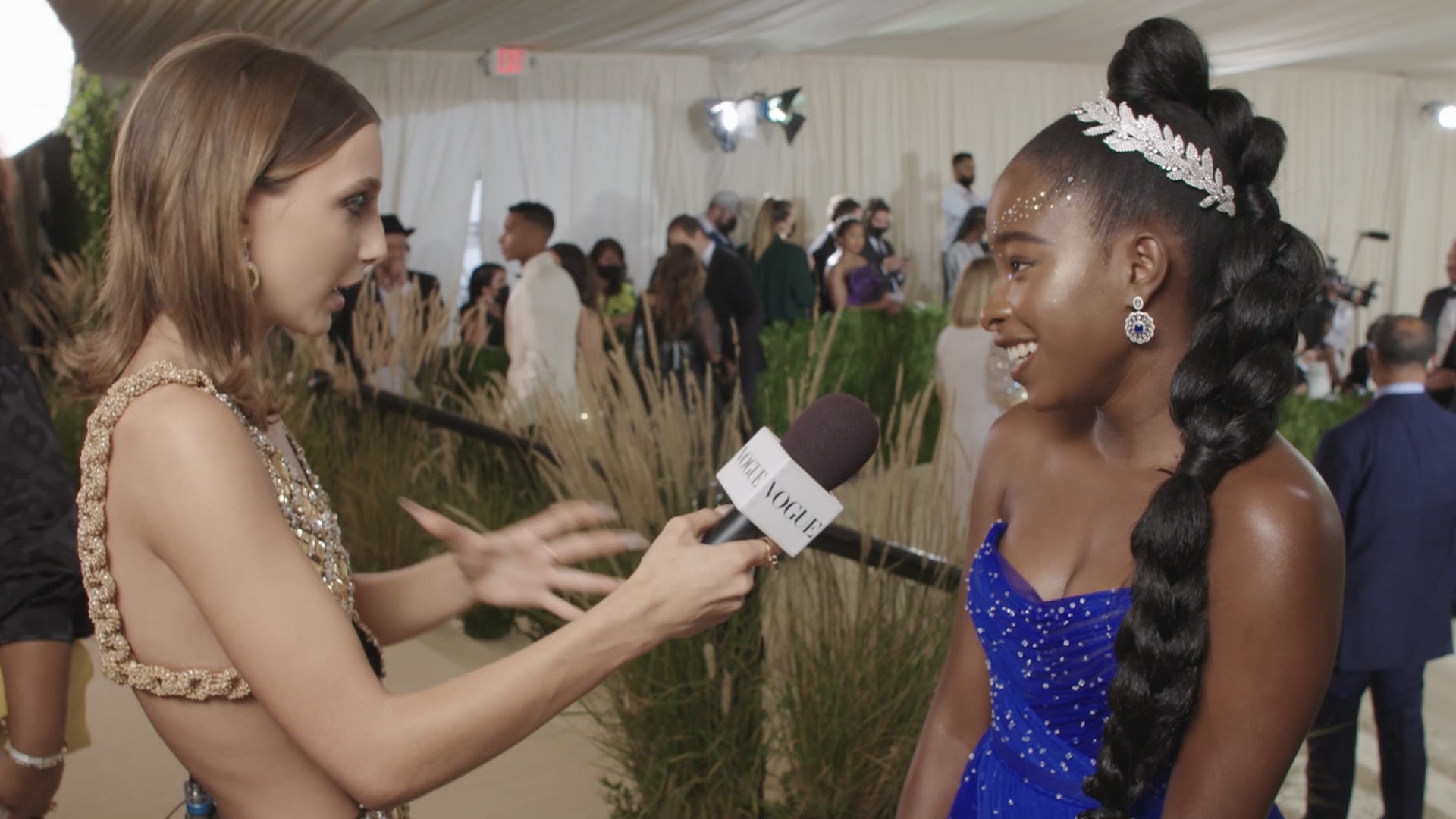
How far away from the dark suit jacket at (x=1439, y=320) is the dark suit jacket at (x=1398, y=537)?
3.00 metres

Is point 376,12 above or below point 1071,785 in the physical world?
above

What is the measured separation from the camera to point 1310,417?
620cm

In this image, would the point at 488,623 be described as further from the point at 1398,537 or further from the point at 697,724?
the point at 1398,537

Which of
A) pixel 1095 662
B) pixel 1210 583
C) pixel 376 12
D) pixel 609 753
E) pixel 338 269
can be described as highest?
pixel 376 12

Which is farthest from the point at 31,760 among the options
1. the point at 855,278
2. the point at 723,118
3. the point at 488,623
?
the point at 723,118

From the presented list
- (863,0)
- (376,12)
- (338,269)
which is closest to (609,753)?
(338,269)

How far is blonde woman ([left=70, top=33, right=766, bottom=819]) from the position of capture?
1017 mm

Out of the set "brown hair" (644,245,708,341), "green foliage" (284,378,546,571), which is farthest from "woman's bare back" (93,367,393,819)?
"brown hair" (644,245,708,341)

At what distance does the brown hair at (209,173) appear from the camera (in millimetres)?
1107

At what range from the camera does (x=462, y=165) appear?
1067 centimetres

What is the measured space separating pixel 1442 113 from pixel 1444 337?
9.77 m

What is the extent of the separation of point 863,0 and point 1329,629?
27.6 ft

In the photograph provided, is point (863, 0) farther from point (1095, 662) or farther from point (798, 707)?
point (1095, 662)

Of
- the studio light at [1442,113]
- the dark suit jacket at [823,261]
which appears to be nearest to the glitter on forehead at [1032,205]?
the dark suit jacket at [823,261]
